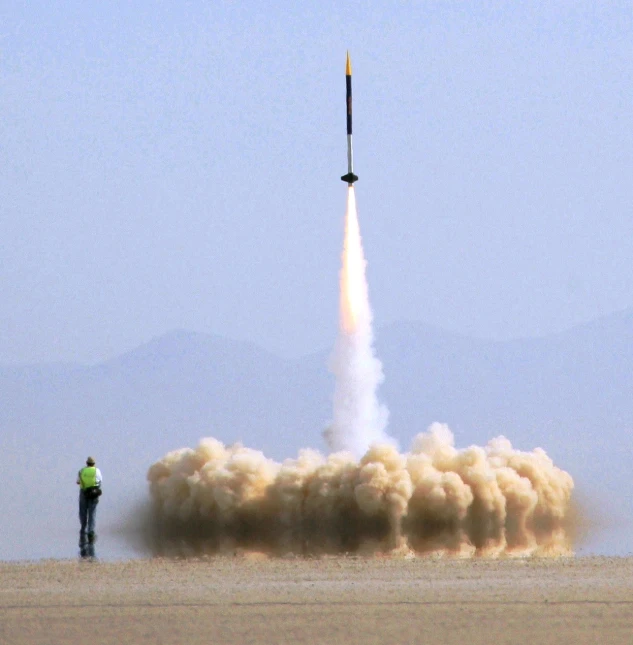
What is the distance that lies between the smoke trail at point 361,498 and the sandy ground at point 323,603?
6.61 m

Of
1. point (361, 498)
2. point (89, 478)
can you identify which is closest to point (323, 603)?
point (89, 478)

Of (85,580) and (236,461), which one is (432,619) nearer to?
(85,580)

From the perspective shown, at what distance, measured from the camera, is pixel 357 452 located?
43375 mm

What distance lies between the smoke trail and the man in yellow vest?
1621 mm

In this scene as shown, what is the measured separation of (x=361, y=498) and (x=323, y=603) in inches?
524

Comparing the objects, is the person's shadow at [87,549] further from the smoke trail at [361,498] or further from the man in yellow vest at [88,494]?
the smoke trail at [361,498]

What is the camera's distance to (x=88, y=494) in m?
35.2

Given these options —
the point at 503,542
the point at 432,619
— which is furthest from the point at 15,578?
the point at 503,542

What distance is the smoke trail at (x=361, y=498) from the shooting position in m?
37.3

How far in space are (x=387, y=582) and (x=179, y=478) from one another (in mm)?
14919

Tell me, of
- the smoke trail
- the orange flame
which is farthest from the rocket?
the smoke trail

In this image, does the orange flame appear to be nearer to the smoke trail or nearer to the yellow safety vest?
the smoke trail

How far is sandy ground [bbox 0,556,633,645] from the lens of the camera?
74.9 feet

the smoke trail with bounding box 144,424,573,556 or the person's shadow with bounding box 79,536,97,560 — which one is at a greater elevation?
the smoke trail with bounding box 144,424,573,556
